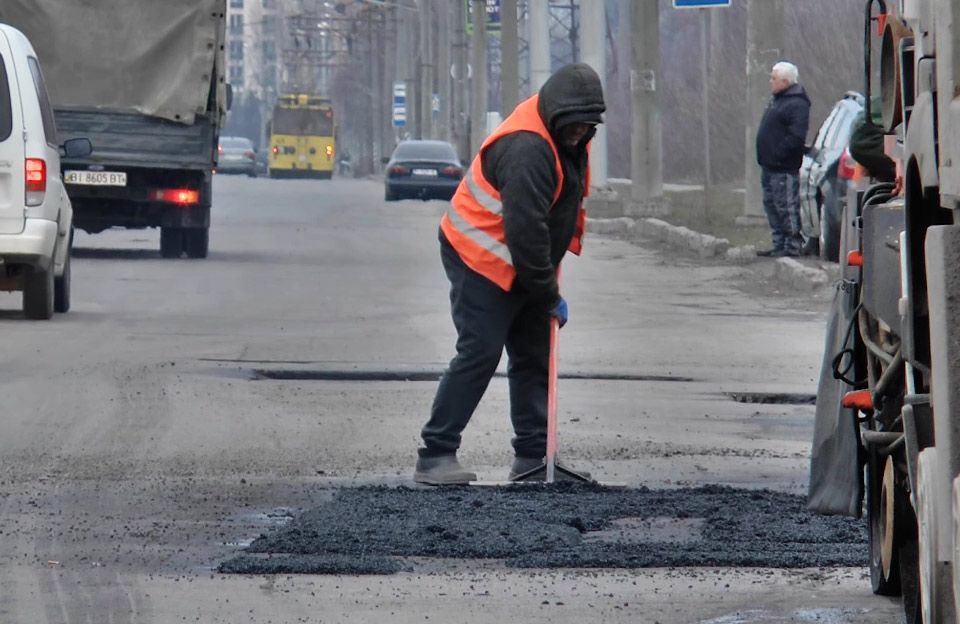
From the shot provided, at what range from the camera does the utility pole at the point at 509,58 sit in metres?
43.5

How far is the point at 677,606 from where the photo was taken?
17.7 feet

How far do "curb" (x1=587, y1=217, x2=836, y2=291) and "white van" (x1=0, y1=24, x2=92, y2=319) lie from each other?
660 cm

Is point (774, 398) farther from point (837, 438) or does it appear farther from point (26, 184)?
point (26, 184)

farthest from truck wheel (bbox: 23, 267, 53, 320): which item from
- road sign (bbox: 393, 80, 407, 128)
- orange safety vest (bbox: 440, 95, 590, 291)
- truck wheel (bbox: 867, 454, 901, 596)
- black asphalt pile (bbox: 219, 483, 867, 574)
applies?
road sign (bbox: 393, 80, 407, 128)

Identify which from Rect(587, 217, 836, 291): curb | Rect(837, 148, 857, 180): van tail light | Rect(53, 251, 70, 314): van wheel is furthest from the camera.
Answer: Rect(587, 217, 836, 291): curb

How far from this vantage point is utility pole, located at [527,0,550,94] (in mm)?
38700

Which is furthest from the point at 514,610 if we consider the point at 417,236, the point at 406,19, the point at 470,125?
the point at 406,19

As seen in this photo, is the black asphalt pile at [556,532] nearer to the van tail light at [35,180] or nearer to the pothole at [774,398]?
the pothole at [774,398]

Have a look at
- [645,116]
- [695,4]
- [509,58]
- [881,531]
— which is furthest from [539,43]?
[881,531]

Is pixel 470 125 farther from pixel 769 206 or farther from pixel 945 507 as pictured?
pixel 945 507

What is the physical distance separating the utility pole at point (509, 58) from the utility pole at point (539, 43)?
10.9 ft

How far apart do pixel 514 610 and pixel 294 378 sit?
5560 mm

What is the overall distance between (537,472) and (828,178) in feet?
35.2

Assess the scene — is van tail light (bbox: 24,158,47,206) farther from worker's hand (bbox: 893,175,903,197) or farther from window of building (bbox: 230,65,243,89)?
window of building (bbox: 230,65,243,89)
